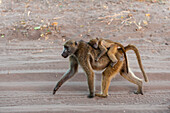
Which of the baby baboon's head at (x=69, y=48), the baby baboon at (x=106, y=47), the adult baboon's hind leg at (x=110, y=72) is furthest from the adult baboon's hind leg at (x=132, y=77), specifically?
the baby baboon's head at (x=69, y=48)

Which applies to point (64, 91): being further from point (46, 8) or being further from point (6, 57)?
point (46, 8)

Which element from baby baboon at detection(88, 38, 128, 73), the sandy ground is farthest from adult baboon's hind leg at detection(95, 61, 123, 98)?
the sandy ground

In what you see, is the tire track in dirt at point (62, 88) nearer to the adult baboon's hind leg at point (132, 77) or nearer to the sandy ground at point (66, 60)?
the sandy ground at point (66, 60)

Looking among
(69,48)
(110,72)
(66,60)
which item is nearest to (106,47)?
(110,72)

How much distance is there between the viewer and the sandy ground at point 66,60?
4328 mm

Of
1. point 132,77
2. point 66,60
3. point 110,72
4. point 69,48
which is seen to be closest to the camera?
point 69,48

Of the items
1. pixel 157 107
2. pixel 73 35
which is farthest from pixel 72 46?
pixel 73 35

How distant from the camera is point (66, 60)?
20.4ft

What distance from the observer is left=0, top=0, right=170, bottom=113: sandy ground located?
433 cm

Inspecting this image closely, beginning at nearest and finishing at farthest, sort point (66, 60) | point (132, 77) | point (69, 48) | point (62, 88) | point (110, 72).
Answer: point (69, 48) < point (110, 72) < point (132, 77) < point (62, 88) < point (66, 60)

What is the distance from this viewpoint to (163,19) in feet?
29.1

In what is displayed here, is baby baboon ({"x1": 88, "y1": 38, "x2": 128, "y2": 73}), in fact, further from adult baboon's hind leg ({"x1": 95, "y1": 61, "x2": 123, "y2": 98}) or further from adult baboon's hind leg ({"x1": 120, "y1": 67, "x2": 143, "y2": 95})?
adult baboon's hind leg ({"x1": 120, "y1": 67, "x2": 143, "y2": 95})

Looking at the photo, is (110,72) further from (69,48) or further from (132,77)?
(69,48)

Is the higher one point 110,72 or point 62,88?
point 110,72
